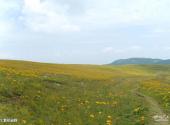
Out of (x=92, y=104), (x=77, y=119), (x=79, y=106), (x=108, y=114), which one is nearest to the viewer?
(x=77, y=119)

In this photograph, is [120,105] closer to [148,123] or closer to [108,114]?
[108,114]

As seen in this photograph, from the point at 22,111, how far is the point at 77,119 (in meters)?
3.38

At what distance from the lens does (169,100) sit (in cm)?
3269

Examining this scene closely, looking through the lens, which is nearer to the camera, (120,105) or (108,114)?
(108,114)

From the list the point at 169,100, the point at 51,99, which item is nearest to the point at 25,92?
the point at 51,99

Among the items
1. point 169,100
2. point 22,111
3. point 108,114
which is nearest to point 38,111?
point 22,111

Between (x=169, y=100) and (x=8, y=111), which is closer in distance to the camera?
(x=8, y=111)

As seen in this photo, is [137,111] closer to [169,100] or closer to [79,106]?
[79,106]

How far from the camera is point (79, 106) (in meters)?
26.8

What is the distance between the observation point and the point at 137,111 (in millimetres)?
26359

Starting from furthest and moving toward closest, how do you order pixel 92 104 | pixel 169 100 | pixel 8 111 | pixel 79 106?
pixel 169 100 < pixel 92 104 < pixel 79 106 < pixel 8 111

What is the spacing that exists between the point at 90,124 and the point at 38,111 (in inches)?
135

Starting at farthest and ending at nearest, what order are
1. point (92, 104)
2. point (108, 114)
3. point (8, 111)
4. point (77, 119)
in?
point (92, 104)
point (108, 114)
point (77, 119)
point (8, 111)

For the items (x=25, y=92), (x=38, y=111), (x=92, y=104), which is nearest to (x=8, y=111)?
(x=38, y=111)
